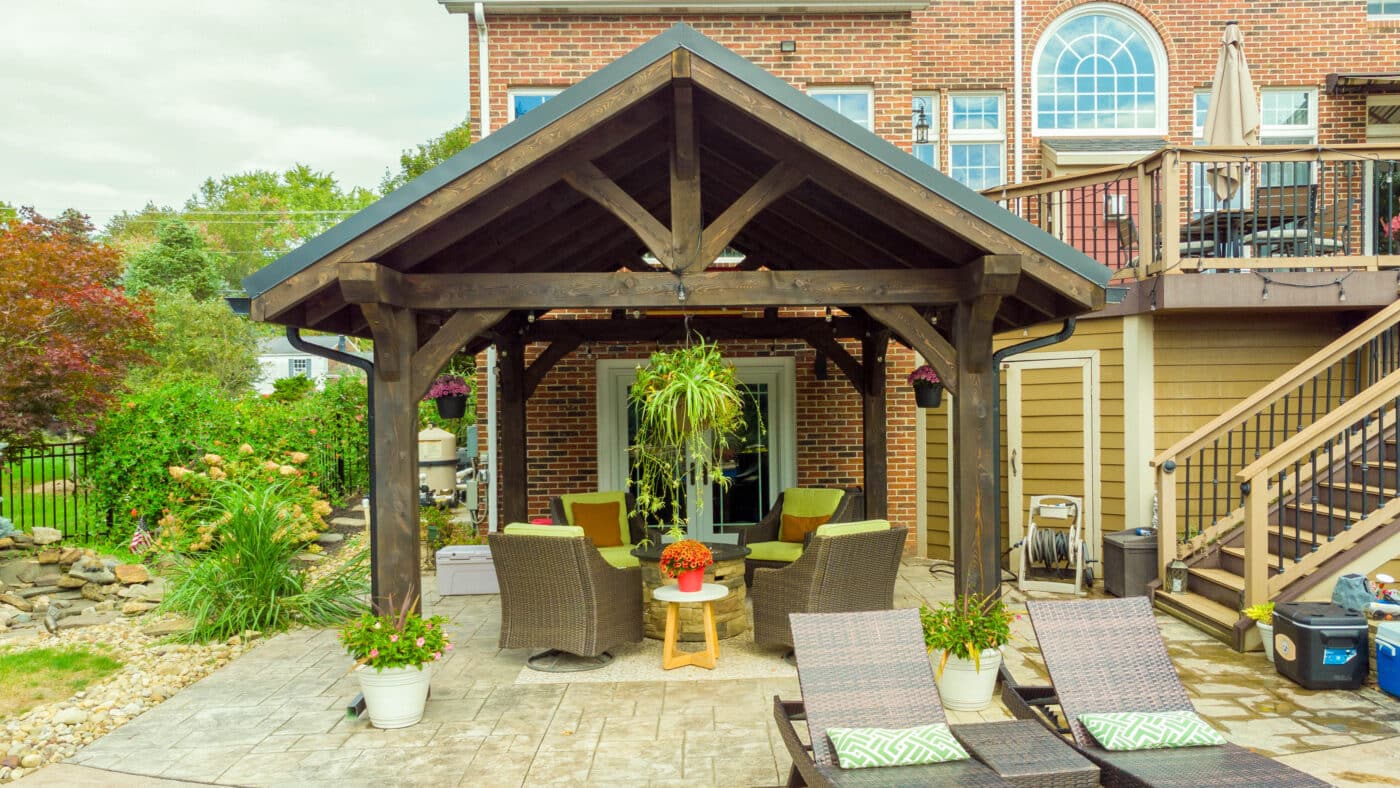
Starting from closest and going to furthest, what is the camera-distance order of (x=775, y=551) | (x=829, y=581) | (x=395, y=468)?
(x=395, y=468) < (x=829, y=581) < (x=775, y=551)

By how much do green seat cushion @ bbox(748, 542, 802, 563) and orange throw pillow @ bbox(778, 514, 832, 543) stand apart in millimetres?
153

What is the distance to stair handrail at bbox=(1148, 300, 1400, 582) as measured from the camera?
259 inches

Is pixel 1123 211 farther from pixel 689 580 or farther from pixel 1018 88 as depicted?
pixel 689 580

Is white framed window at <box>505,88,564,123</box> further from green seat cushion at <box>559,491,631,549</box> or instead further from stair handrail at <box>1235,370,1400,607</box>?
stair handrail at <box>1235,370,1400,607</box>

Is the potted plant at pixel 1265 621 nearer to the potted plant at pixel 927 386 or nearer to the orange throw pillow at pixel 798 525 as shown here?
the potted plant at pixel 927 386

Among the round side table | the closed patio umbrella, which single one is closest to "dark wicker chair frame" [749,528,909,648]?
the round side table

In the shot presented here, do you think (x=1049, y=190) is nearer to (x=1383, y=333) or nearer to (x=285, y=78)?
Answer: (x=1383, y=333)

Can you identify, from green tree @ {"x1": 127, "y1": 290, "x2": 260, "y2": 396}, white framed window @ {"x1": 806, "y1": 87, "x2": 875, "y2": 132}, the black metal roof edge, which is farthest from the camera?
green tree @ {"x1": 127, "y1": 290, "x2": 260, "y2": 396}

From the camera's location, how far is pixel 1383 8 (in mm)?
10711

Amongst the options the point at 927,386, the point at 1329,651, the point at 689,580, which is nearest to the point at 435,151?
the point at 927,386

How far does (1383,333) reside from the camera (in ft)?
24.2

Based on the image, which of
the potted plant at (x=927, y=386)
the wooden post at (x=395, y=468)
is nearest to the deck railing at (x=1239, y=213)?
Answer: the potted plant at (x=927, y=386)

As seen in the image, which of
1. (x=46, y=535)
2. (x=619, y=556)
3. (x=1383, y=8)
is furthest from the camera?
(x=1383, y=8)

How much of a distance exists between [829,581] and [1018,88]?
7.44 metres
